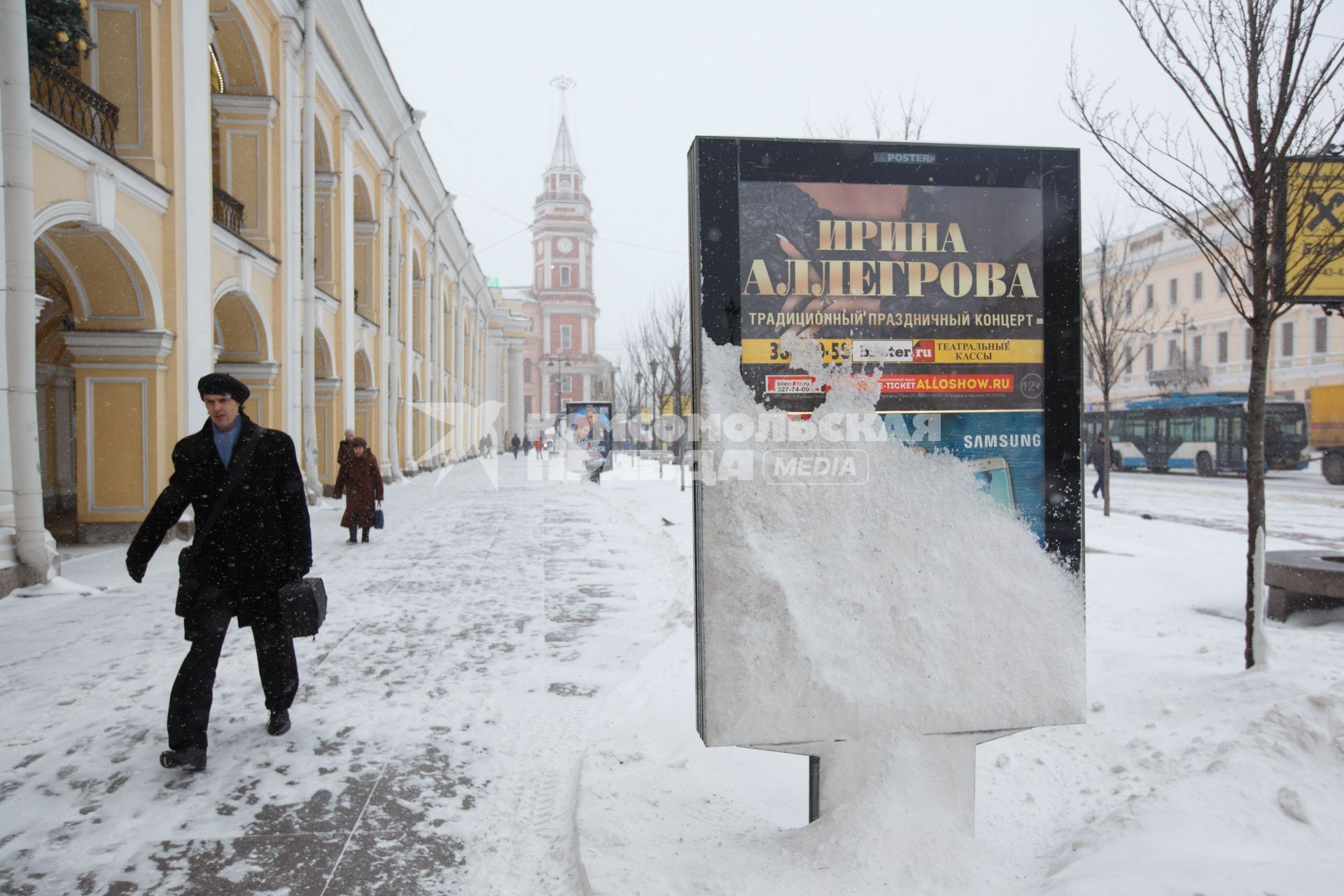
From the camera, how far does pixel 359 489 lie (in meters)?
12.1

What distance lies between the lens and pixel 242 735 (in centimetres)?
452

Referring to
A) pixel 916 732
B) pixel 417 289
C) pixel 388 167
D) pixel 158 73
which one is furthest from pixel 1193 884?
pixel 417 289

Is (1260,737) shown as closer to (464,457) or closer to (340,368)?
(340,368)

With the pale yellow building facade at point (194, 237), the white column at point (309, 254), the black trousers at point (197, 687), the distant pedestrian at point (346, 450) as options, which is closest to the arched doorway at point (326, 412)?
Result: the pale yellow building facade at point (194, 237)

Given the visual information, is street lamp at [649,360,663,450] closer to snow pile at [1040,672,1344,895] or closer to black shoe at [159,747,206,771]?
black shoe at [159,747,206,771]

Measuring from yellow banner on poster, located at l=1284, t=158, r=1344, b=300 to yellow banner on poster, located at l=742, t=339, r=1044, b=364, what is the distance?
3.42 m

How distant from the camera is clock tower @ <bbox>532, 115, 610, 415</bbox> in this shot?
9025 centimetres

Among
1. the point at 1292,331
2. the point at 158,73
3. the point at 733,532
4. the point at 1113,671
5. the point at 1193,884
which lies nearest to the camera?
the point at 1193,884

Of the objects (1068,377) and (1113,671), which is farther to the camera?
(1113,671)

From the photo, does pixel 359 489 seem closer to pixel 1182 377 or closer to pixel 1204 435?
pixel 1204 435

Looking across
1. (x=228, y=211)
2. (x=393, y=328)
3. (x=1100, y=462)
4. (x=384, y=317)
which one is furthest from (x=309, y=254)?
(x=1100, y=462)

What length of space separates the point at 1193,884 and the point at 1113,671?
111 inches

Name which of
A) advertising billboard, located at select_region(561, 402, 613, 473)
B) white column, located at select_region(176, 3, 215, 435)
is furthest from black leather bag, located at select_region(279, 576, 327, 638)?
advertising billboard, located at select_region(561, 402, 613, 473)

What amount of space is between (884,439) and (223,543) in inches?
122
